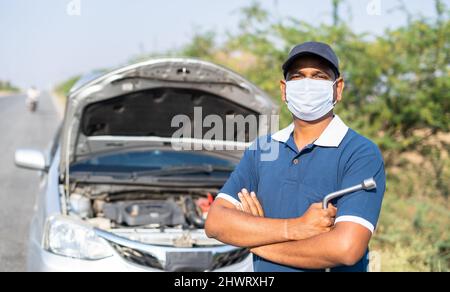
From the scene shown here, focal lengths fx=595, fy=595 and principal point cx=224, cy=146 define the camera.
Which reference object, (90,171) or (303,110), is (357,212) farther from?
(90,171)

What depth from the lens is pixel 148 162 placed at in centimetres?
533

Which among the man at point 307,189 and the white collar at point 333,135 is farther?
the white collar at point 333,135

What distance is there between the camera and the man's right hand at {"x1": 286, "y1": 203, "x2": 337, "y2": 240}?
7.27ft

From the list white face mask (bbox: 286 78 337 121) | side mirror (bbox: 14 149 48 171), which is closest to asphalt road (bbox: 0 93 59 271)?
side mirror (bbox: 14 149 48 171)

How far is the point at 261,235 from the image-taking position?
2.33 metres

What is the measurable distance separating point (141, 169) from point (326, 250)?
3.19 metres

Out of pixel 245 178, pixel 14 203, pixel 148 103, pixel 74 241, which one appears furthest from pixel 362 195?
pixel 14 203

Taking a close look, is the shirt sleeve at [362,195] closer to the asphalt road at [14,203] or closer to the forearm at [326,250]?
the forearm at [326,250]

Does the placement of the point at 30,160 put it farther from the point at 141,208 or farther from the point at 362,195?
the point at 362,195

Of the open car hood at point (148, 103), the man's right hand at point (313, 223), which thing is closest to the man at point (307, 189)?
the man's right hand at point (313, 223)

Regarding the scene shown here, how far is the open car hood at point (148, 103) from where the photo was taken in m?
4.57

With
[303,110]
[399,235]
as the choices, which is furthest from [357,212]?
[399,235]

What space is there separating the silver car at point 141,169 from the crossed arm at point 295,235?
4.91ft

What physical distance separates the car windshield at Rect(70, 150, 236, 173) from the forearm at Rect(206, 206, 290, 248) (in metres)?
2.54
